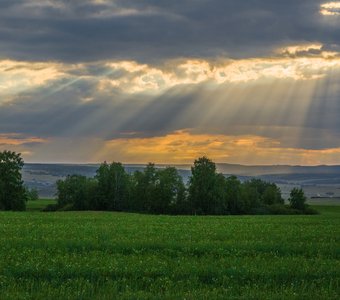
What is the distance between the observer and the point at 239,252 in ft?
70.4

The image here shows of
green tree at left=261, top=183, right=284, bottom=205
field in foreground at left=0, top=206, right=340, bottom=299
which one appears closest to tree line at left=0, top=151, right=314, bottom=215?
green tree at left=261, top=183, right=284, bottom=205

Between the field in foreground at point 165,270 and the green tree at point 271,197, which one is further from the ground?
the green tree at point 271,197

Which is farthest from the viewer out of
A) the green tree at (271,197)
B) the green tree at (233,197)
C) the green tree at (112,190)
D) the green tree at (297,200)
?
the green tree at (271,197)

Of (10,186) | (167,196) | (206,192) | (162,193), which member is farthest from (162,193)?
(10,186)

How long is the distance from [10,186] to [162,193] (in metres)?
29.9

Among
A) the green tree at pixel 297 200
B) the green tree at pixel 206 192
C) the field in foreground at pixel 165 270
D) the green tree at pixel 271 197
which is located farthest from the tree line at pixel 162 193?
the field in foreground at pixel 165 270

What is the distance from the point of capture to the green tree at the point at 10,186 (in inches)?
3816

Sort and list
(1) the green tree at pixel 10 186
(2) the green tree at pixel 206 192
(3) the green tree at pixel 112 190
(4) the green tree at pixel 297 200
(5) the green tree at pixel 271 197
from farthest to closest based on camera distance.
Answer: (5) the green tree at pixel 271 197 → (4) the green tree at pixel 297 200 → (3) the green tree at pixel 112 190 → (2) the green tree at pixel 206 192 → (1) the green tree at pixel 10 186

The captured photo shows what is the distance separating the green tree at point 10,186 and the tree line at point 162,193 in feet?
44.4

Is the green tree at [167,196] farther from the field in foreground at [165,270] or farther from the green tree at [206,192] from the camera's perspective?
the field in foreground at [165,270]

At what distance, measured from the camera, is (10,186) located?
3844 inches

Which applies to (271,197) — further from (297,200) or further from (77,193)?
(77,193)

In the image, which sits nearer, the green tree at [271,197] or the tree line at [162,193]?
the tree line at [162,193]

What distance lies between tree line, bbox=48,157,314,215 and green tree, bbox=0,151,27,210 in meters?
13.5
